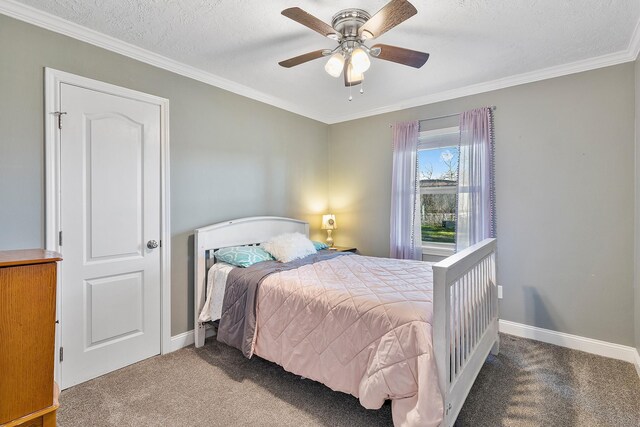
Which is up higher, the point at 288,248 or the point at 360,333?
the point at 288,248

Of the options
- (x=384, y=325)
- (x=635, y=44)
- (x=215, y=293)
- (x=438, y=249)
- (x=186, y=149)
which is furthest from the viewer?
(x=438, y=249)

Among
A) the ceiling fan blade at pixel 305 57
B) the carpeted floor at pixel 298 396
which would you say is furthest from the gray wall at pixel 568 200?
the ceiling fan blade at pixel 305 57

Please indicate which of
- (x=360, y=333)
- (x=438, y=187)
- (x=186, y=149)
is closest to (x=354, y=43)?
(x=186, y=149)

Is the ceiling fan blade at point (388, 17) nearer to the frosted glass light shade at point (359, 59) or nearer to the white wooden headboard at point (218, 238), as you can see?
the frosted glass light shade at point (359, 59)

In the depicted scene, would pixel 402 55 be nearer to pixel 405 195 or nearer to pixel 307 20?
pixel 307 20

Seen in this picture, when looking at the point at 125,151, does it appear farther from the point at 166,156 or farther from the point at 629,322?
the point at 629,322

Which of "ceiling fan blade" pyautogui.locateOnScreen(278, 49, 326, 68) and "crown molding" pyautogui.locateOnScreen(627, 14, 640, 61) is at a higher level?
"crown molding" pyautogui.locateOnScreen(627, 14, 640, 61)

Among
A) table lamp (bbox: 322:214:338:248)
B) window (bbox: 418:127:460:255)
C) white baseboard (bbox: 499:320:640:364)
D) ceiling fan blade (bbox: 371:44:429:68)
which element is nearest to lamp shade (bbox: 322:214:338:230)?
table lamp (bbox: 322:214:338:248)

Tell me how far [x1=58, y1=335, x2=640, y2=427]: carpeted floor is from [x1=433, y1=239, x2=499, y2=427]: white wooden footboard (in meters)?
0.27

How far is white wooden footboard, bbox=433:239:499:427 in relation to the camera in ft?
4.77

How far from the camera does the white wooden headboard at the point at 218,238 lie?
275cm

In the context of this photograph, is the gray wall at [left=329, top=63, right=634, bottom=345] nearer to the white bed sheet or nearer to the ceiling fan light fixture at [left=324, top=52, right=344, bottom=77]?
the ceiling fan light fixture at [left=324, top=52, right=344, bottom=77]

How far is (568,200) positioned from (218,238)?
3.20 meters

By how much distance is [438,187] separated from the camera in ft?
11.8
